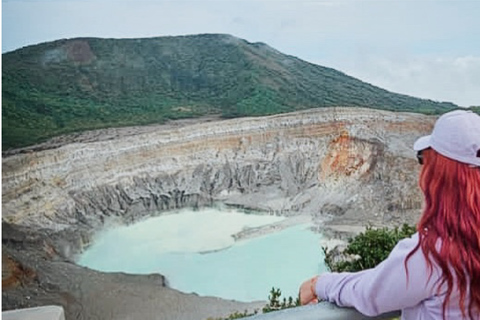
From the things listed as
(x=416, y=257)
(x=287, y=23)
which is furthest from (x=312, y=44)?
(x=416, y=257)

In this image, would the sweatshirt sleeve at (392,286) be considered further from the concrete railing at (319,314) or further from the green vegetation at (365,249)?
the green vegetation at (365,249)

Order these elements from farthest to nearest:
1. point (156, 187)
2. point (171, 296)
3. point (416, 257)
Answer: point (156, 187) < point (171, 296) < point (416, 257)

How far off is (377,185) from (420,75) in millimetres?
654

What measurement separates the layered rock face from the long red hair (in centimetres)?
268

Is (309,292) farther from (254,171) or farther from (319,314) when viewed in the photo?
(254,171)

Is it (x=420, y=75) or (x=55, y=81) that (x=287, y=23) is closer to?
(x=420, y=75)

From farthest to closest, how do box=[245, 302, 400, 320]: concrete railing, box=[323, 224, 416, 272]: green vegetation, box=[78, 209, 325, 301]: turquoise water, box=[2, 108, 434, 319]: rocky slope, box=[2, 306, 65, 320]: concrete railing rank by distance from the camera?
box=[2, 108, 434, 319]: rocky slope, box=[78, 209, 325, 301]: turquoise water, box=[323, 224, 416, 272]: green vegetation, box=[2, 306, 65, 320]: concrete railing, box=[245, 302, 400, 320]: concrete railing

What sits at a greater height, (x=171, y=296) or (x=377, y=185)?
(x=377, y=185)

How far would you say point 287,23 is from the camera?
3.21 metres

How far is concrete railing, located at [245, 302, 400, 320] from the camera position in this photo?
1.80 ft

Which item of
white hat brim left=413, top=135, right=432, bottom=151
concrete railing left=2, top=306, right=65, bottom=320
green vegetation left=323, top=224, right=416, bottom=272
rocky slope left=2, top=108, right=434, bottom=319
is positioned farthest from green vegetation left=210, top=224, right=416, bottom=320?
white hat brim left=413, top=135, right=432, bottom=151

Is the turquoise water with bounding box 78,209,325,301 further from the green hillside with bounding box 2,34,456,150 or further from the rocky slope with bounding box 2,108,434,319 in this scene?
the green hillside with bounding box 2,34,456,150

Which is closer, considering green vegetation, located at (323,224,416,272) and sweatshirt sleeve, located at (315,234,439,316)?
sweatshirt sleeve, located at (315,234,439,316)

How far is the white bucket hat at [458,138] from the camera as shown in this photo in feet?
1.86
